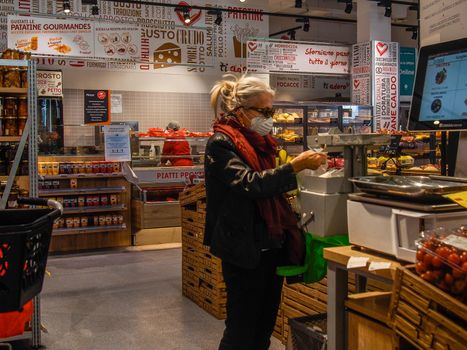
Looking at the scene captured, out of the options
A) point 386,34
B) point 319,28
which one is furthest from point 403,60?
point 319,28

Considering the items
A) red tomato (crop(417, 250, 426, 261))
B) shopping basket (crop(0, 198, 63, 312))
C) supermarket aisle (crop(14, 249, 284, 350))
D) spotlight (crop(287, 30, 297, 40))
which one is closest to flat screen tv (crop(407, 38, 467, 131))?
red tomato (crop(417, 250, 426, 261))

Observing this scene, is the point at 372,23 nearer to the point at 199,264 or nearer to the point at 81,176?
the point at 81,176

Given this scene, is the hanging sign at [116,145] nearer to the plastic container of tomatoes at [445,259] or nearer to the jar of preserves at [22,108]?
the jar of preserves at [22,108]

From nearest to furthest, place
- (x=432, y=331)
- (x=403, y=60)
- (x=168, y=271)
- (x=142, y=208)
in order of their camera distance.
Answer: (x=432, y=331), (x=168, y=271), (x=142, y=208), (x=403, y=60)

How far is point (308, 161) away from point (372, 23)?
991 centimetres

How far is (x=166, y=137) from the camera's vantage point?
26.4 ft

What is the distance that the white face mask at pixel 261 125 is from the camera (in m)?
2.87

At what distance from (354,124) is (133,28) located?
4714 mm

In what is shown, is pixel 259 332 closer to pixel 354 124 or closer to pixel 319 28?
pixel 354 124

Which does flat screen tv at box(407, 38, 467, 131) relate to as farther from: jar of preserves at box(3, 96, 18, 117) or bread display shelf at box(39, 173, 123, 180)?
bread display shelf at box(39, 173, 123, 180)

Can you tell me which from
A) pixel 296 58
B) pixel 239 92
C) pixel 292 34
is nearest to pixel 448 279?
pixel 239 92

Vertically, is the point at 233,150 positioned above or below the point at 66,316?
above

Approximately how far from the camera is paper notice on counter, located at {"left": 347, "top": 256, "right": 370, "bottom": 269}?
212 centimetres

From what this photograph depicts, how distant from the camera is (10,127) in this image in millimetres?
4492
